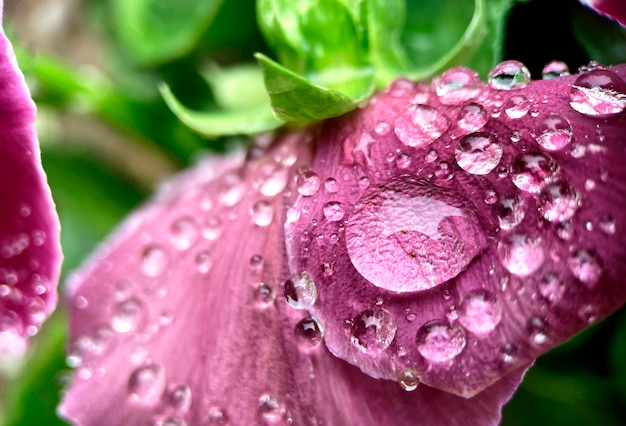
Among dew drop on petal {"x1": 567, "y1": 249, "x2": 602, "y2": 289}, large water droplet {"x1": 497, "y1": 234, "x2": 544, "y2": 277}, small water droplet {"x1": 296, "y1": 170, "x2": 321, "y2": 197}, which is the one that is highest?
small water droplet {"x1": 296, "y1": 170, "x2": 321, "y2": 197}

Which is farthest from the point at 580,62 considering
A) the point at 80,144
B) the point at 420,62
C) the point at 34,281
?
the point at 80,144

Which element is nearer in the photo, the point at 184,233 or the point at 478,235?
the point at 478,235

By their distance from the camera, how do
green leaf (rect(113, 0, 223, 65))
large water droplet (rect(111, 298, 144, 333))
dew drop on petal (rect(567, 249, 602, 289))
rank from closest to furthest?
dew drop on petal (rect(567, 249, 602, 289)) < large water droplet (rect(111, 298, 144, 333)) < green leaf (rect(113, 0, 223, 65))

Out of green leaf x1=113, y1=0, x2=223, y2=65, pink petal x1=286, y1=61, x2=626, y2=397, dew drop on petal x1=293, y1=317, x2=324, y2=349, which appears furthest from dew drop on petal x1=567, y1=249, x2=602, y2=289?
green leaf x1=113, y1=0, x2=223, y2=65

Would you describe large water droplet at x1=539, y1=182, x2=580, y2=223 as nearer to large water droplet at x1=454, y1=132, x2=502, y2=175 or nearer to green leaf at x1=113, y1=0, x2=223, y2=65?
large water droplet at x1=454, y1=132, x2=502, y2=175

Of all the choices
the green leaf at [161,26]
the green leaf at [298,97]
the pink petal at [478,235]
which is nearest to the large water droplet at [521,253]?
the pink petal at [478,235]

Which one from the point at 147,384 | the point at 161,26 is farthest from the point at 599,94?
the point at 161,26

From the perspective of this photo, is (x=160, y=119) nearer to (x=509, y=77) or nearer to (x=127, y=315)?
(x=127, y=315)

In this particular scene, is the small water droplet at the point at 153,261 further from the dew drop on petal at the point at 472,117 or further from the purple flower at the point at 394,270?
the dew drop on petal at the point at 472,117
